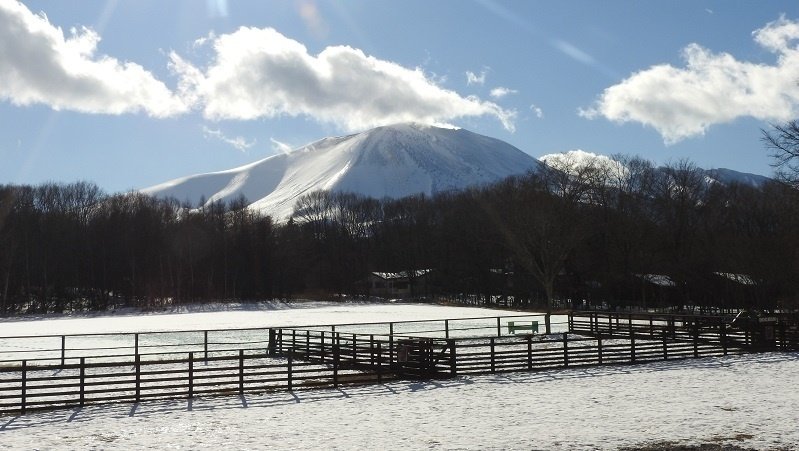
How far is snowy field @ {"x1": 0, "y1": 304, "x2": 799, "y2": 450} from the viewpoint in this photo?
1226cm

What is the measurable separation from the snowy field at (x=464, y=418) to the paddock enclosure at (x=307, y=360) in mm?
757

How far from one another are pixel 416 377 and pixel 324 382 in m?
2.76

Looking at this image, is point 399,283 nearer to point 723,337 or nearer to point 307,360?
point 307,360

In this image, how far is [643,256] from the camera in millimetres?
68062

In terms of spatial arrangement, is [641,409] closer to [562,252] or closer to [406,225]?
[562,252]

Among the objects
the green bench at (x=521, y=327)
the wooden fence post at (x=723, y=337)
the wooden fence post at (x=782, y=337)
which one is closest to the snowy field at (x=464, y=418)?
the wooden fence post at (x=723, y=337)

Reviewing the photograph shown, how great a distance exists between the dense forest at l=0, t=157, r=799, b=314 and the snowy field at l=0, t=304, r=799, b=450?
2490 cm

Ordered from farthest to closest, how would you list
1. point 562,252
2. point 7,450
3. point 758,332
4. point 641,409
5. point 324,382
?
point 562,252 → point 758,332 → point 324,382 → point 641,409 → point 7,450

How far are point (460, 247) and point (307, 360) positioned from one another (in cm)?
6626

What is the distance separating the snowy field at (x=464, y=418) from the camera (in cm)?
1226

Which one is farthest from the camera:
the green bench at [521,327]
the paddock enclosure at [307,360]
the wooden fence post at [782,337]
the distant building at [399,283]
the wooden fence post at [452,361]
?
the distant building at [399,283]

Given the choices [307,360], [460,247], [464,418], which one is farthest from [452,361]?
[460,247]

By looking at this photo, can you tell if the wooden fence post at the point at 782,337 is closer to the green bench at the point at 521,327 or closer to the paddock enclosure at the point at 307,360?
the paddock enclosure at the point at 307,360

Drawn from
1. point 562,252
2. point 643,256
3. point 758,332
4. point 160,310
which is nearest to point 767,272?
point 643,256
